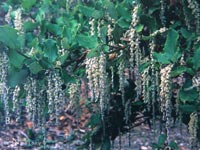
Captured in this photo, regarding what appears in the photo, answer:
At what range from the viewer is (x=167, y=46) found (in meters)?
2.02

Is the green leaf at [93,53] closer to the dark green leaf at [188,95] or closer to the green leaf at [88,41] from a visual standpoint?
the green leaf at [88,41]

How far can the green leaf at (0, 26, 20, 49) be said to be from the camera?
1917 mm

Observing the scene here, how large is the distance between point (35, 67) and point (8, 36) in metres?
0.19

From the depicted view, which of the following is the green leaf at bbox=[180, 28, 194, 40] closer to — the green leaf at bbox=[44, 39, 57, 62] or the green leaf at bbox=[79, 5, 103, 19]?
the green leaf at bbox=[79, 5, 103, 19]

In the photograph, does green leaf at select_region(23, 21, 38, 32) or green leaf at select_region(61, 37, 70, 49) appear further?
green leaf at select_region(23, 21, 38, 32)

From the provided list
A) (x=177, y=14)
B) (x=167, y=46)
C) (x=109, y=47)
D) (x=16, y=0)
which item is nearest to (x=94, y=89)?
(x=109, y=47)

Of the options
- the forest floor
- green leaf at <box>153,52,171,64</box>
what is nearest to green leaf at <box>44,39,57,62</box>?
green leaf at <box>153,52,171,64</box>

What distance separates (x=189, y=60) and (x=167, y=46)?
0.14 m

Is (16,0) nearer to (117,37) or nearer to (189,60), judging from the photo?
(117,37)

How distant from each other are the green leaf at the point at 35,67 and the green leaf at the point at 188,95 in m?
0.62

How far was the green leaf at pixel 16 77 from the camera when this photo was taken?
2.06 meters

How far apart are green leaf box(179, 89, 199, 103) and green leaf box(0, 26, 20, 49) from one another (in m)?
0.75

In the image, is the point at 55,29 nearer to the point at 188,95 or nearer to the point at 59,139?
the point at 188,95

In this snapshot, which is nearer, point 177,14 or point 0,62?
point 0,62
